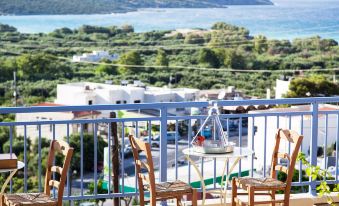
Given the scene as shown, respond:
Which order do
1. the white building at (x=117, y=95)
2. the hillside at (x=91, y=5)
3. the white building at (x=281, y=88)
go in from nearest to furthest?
the white building at (x=281, y=88), the white building at (x=117, y=95), the hillside at (x=91, y=5)

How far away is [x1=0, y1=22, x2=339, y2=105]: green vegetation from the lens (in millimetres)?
57844

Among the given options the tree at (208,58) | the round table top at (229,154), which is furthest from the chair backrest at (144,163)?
the tree at (208,58)

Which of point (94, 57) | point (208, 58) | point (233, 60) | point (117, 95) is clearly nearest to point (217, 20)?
point (208, 58)

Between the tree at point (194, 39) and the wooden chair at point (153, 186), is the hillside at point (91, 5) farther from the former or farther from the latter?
the wooden chair at point (153, 186)

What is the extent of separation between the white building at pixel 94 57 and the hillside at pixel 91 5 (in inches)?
154

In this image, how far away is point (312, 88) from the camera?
4738cm

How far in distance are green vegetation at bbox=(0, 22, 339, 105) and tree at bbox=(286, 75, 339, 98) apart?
7.12 metres

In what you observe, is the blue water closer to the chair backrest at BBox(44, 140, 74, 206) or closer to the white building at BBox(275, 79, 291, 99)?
the white building at BBox(275, 79, 291, 99)

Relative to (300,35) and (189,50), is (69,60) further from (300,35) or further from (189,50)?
(300,35)

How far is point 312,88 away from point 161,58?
61.2 feet

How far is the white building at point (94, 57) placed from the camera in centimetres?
6393

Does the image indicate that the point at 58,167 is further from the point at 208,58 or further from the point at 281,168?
the point at 208,58

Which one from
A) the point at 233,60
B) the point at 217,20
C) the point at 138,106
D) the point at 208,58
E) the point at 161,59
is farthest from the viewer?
the point at 217,20

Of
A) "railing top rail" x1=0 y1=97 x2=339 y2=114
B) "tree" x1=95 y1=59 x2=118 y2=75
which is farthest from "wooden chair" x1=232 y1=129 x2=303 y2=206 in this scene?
"tree" x1=95 y1=59 x2=118 y2=75
